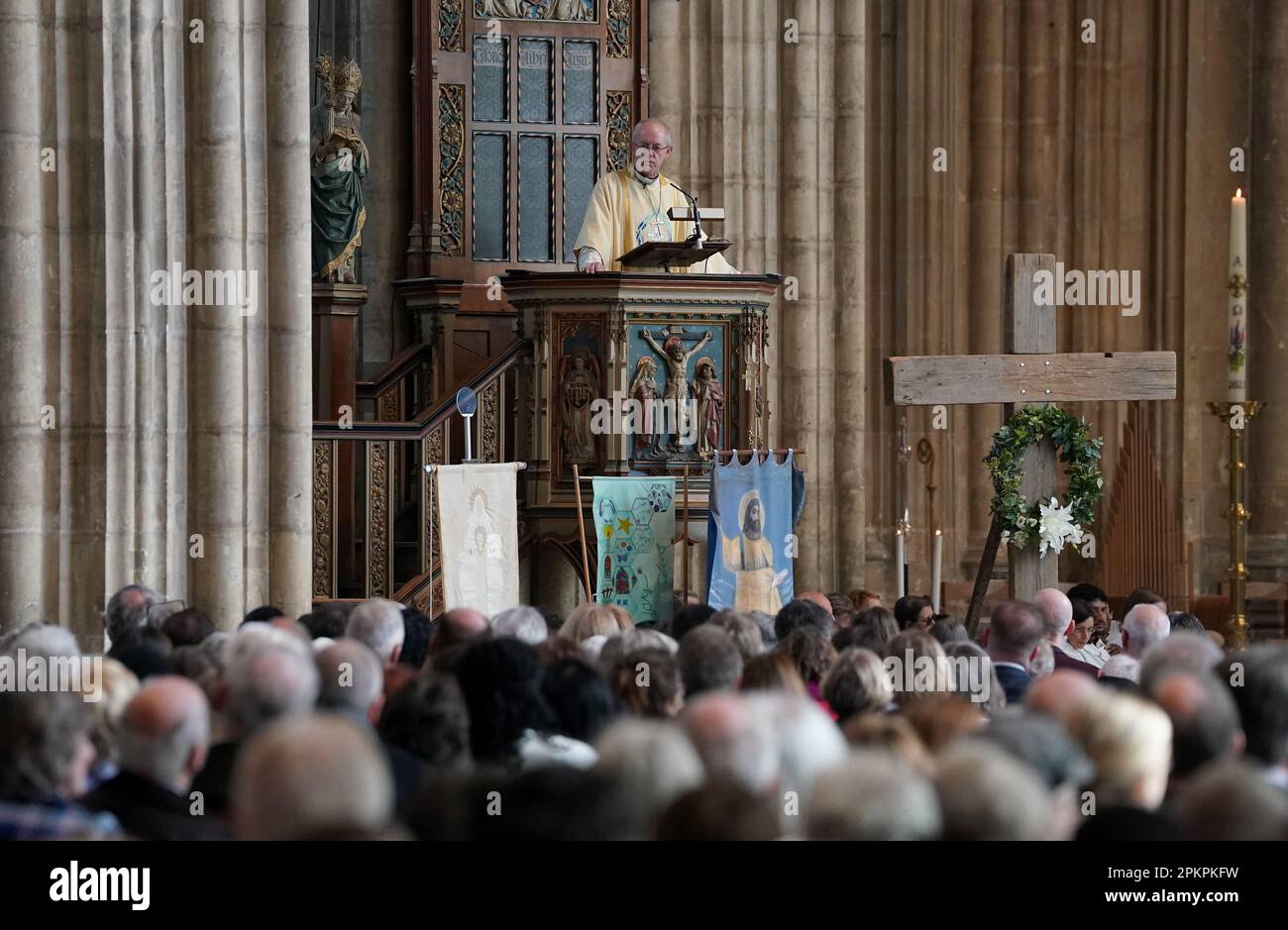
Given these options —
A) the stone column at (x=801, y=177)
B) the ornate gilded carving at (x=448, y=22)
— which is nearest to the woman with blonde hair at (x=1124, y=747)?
the stone column at (x=801, y=177)

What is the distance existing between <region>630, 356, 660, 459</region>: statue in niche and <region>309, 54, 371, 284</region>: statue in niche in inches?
128

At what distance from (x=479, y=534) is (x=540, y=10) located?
501cm

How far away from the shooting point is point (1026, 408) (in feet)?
32.5

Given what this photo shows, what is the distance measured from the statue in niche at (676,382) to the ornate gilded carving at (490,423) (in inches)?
40.0

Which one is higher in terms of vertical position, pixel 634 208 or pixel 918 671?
pixel 634 208

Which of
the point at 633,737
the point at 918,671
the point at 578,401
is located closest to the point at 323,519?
the point at 578,401

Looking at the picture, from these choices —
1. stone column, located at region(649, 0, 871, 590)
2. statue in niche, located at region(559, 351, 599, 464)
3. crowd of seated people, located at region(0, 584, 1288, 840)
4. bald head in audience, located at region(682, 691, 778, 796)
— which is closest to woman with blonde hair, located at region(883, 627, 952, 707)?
crowd of seated people, located at region(0, 584, 1288, 840)

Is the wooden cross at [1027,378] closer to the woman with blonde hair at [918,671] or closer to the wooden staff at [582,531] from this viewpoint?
the wooden staff at [582,531]

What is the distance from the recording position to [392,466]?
11.7 meters

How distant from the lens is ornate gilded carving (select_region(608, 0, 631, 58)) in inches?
559

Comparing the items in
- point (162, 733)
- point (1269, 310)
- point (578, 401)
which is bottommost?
point (162, 733)

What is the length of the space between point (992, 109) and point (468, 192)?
3908 millimetres

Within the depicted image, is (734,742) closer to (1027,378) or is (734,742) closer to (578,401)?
(1027,378)

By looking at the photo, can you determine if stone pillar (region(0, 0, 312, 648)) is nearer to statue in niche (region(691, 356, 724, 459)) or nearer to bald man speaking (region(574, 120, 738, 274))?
bald man speaking (region(574, 120, 738, 274))
